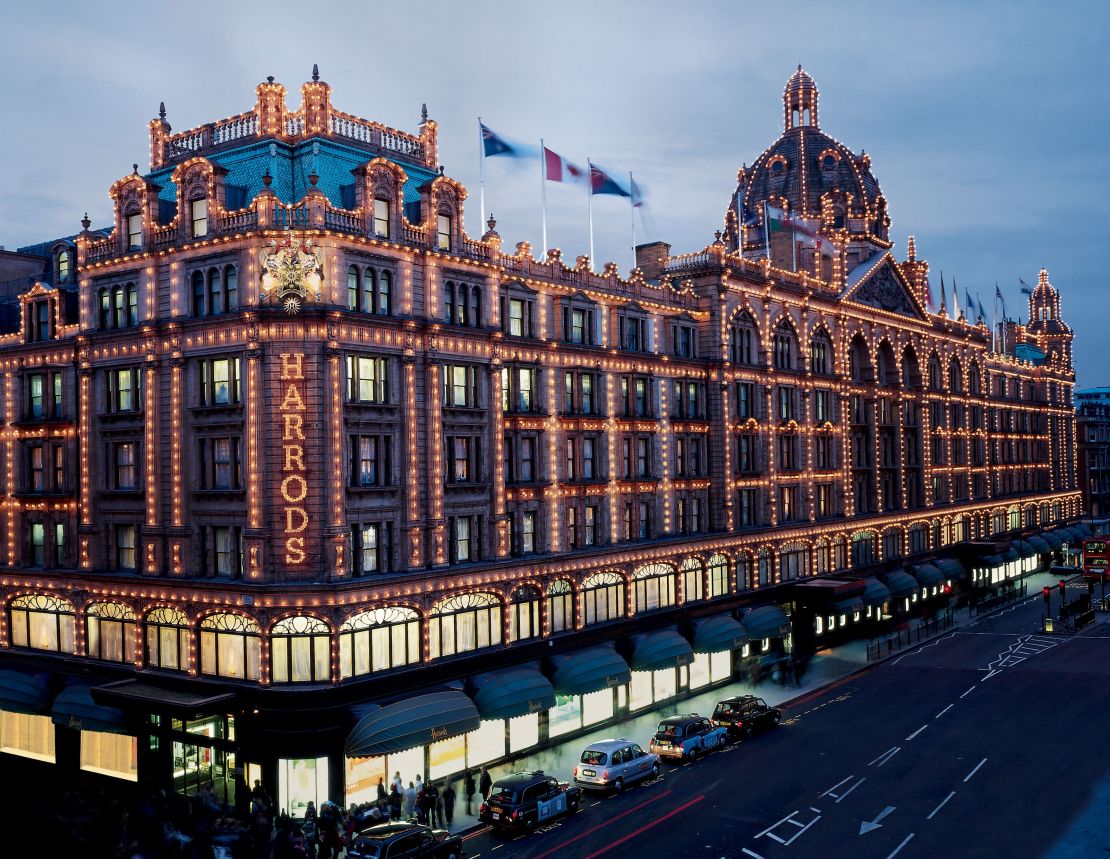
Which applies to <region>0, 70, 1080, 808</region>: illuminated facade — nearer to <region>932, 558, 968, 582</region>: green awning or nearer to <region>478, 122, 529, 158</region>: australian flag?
<region>478, 122, 529, 158</region>: australian flag

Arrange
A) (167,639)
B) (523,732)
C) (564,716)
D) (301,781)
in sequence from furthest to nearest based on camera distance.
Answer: (564,716), (523,732), (167,639), (301,781)

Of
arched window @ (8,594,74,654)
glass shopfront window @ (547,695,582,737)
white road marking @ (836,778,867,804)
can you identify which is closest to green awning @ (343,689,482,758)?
glass shopfront window @ (547,695,582,737)

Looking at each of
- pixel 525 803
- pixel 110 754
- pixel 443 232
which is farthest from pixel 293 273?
pixel 110 754

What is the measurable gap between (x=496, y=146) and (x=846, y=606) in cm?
3820

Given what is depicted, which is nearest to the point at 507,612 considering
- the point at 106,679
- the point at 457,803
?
the point at 457,803

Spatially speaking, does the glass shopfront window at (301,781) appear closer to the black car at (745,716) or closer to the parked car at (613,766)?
the parked car at (613,766)

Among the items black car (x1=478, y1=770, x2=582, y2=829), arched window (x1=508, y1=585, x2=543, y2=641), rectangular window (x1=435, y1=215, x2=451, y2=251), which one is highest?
rectangular window (x1=435, y1=215, x2=451, y2=251)

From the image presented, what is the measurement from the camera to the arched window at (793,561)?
70062 mm

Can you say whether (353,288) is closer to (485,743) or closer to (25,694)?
(485,743)

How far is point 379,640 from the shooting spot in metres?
42.6

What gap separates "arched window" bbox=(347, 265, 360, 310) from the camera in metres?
42.4

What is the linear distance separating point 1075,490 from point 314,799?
11722 cm

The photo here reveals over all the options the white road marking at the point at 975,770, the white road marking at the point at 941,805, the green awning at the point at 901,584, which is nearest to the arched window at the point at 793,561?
the green awning at the point at 901,584

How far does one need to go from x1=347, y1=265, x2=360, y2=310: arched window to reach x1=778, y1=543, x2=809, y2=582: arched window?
1473 inches
